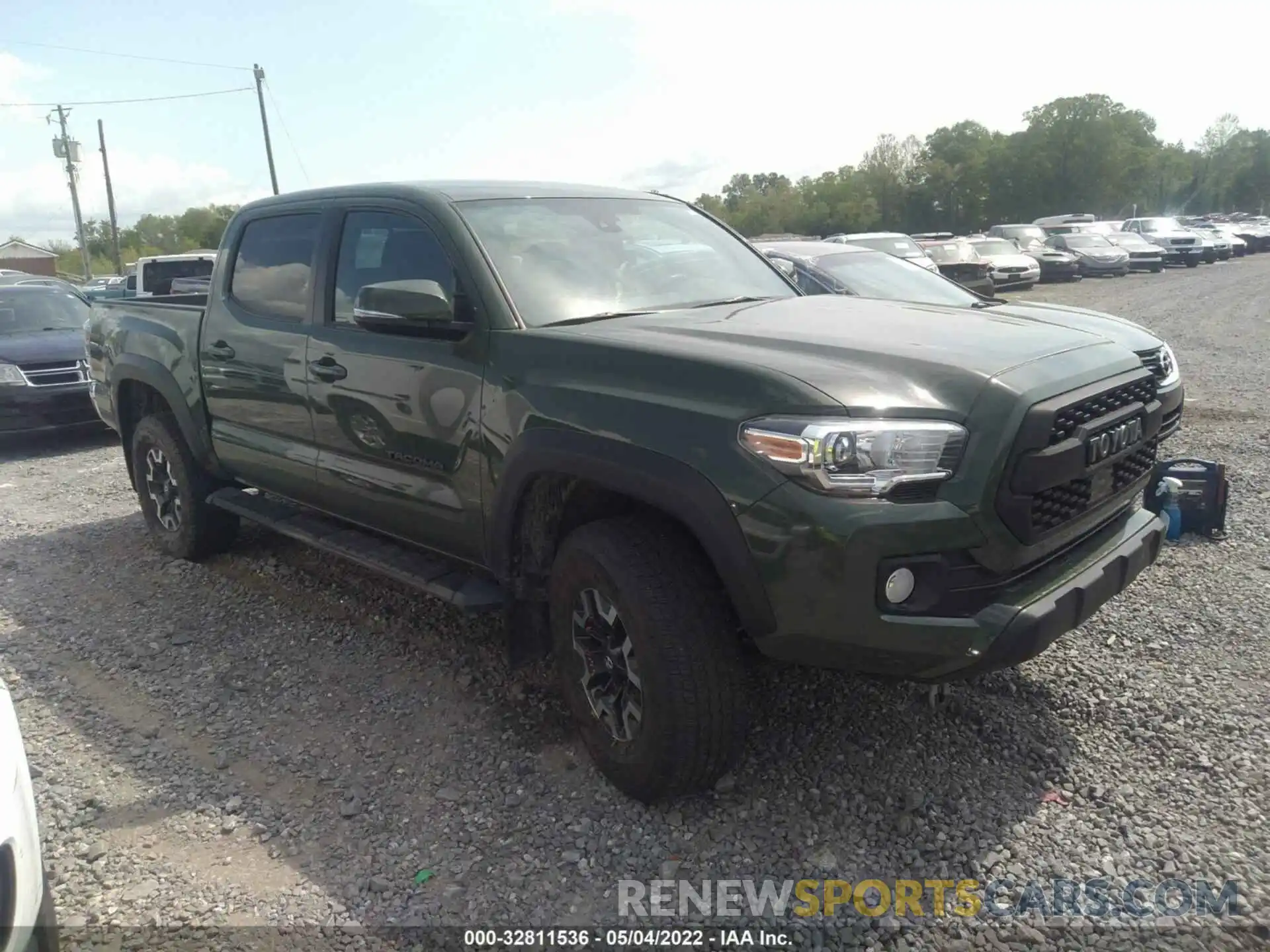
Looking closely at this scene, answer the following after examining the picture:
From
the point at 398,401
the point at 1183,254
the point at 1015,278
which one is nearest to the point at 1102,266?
the point at 1015,278

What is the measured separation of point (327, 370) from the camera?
4047 millimetres

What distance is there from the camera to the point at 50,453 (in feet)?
31.0

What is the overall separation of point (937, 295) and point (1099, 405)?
4.53 meters

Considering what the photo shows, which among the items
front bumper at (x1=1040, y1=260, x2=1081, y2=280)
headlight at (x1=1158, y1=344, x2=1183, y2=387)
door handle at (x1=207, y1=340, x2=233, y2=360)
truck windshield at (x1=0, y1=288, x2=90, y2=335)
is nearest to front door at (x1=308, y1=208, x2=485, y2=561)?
door handle at (x1=207, y1=340, x2=233, y2=360)

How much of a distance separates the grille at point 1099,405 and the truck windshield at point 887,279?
Answer: 3.69 meters

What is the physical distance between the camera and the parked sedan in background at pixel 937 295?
3.69m

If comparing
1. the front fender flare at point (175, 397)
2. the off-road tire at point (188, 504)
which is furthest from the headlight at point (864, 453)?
the off-road tire at point (188, 504)

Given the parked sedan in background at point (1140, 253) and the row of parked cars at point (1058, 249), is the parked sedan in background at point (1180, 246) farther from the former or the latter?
the parked sedan in background at point (1140, 253)

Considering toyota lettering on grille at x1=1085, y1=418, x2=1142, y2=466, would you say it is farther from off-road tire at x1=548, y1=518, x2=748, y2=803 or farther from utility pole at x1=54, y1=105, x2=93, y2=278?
utility pole at x1=54, y1=105, x2=93, y2=278

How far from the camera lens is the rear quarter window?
170 inches

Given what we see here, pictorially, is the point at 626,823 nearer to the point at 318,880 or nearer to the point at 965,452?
the point at 318,880

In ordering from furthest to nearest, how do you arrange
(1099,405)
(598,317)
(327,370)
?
(327,370) → (598,317) → (1099,405)

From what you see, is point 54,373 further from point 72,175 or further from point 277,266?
point 72,175

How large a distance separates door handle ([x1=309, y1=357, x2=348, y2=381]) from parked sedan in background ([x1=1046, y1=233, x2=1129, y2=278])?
26449 mm
